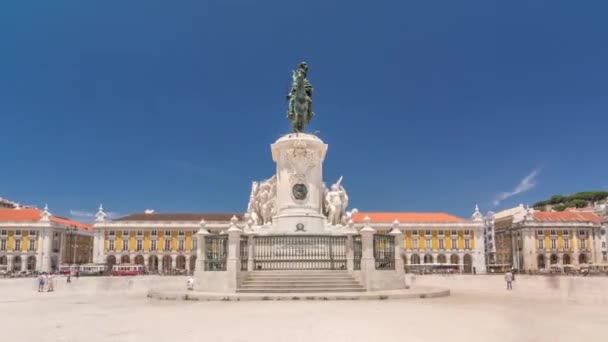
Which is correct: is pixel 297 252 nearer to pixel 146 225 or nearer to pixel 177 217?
pixel 146 225

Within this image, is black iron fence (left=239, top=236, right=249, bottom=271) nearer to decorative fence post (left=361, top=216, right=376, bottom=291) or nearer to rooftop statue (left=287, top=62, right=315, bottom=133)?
decorative fence post (left=361, top=216, right=376, bottom=291)

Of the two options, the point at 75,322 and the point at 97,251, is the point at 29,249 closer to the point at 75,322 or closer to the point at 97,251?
the point at 97,251

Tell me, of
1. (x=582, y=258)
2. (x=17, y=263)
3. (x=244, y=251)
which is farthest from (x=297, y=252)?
(x=582, y=258)

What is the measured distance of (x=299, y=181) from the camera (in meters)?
23.2

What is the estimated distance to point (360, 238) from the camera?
18.9 metres

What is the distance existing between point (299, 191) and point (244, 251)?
471 centimetres

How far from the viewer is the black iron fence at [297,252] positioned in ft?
62.8

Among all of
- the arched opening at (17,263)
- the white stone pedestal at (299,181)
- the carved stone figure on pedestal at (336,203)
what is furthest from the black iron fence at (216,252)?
the arched opening at (17,263)

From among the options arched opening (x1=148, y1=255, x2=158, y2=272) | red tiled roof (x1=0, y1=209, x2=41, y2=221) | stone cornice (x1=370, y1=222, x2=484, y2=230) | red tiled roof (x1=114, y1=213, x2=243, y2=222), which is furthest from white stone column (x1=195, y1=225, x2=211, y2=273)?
red tiled roof (x1=0, y1=209, x2=41, y2=221)

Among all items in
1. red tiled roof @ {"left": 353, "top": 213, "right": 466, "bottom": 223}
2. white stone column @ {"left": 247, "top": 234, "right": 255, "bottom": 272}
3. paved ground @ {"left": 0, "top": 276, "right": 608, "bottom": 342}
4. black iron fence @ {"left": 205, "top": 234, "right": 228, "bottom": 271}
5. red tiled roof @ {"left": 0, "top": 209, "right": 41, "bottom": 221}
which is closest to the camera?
paved ground @ {"left": 0, "top": 276, "right": 608, "bottom": 342}

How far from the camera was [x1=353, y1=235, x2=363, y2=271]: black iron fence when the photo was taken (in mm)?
18703

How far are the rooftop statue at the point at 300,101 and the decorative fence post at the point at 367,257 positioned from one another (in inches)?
317

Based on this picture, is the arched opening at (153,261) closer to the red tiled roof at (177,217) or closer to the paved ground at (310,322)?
the red tiled roof at (177,217)

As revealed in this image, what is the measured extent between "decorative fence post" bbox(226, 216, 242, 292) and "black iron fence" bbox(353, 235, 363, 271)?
3.81m
